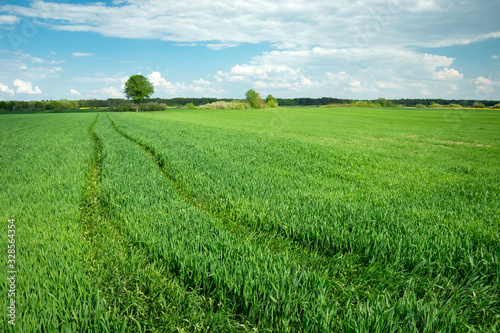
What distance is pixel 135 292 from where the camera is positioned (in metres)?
3.04

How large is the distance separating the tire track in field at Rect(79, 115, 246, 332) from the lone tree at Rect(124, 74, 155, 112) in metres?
98.6

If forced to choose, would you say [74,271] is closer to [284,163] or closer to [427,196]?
[427,196]

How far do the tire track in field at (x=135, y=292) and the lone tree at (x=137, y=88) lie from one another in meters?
98.6

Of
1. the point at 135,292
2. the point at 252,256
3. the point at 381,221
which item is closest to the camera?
the point at 135,292

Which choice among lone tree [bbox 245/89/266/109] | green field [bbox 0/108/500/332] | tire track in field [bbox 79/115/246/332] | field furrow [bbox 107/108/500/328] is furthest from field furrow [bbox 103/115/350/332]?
lone tree [bbox 245/89/266/109]

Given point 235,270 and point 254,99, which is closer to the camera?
point 235,270

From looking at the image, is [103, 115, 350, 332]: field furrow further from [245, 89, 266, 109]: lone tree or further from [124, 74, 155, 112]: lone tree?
[245, 89, 266, 109]: lone tree

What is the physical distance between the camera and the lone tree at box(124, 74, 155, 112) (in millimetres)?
93812

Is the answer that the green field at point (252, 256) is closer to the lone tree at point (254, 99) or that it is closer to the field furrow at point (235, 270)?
the field furrow at point (235, 270)

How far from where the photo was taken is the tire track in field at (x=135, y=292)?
103 inches

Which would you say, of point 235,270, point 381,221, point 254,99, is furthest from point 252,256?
point 254,99

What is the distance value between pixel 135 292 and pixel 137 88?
103 m

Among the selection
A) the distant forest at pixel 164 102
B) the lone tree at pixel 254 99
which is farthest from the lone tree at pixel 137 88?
the lone tree at pixel 254 99

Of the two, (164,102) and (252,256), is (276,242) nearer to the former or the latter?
(252,256)
